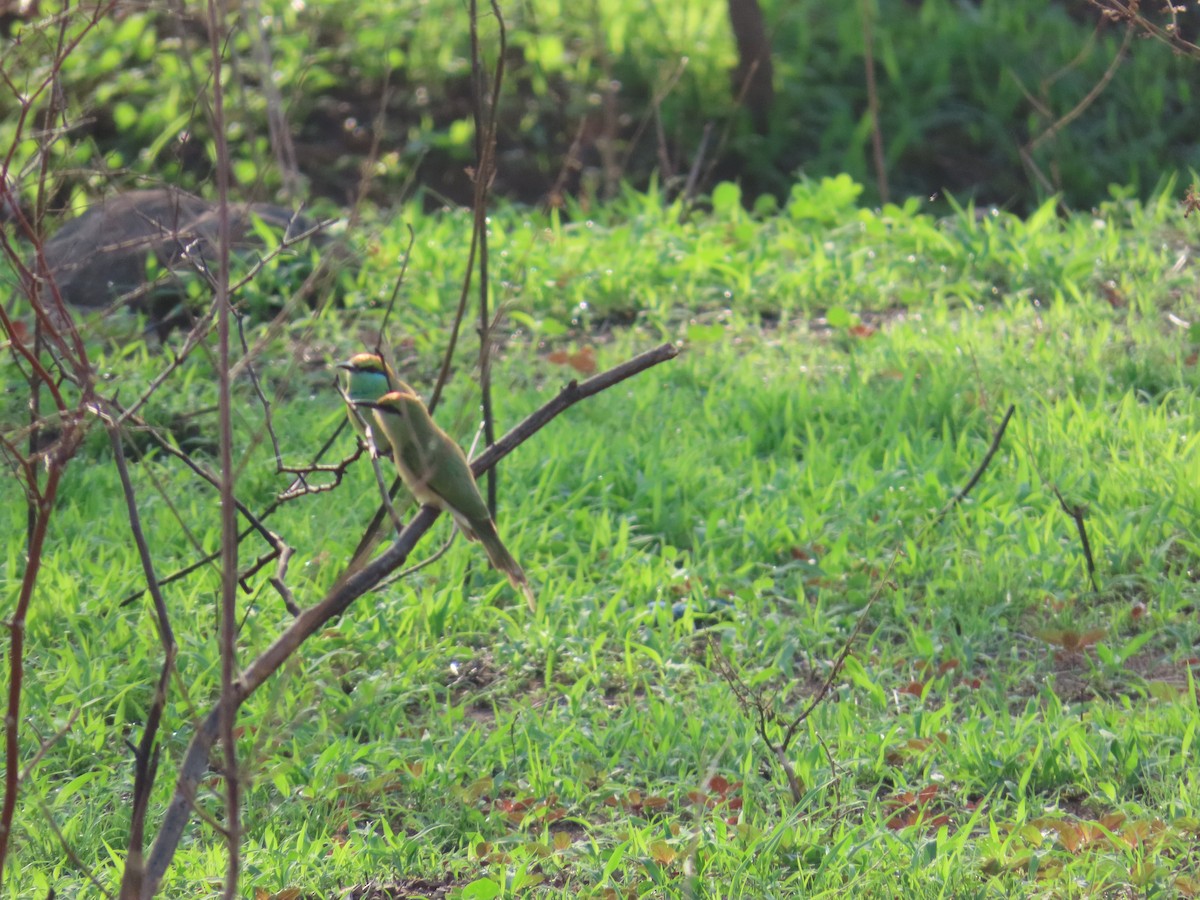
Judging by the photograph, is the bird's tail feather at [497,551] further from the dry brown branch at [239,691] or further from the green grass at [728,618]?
the dry brown branch at [239,691]

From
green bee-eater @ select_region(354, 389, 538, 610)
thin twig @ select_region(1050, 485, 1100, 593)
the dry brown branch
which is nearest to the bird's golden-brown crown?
green bee-eater @ select_region(354, 389, 538, 610)

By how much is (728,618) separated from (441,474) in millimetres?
1083

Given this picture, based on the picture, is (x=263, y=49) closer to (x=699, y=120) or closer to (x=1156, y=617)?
(x=699, y=120)

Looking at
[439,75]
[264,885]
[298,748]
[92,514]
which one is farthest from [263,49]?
[264,885]

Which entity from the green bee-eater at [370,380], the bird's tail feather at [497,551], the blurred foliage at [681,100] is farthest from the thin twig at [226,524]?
the blurred foliage at [681,100]

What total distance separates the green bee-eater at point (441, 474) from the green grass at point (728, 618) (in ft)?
0.50

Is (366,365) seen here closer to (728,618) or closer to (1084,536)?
(728,618)

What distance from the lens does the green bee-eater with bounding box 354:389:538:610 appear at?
304 cm

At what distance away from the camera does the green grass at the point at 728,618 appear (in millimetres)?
2826

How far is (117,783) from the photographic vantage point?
3107mm

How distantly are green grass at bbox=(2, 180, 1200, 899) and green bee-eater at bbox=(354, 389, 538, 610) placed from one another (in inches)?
6.0

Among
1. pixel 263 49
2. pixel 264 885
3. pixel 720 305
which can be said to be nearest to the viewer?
pixel 264 885

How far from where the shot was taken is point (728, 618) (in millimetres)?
3787

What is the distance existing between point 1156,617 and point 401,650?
198cm
